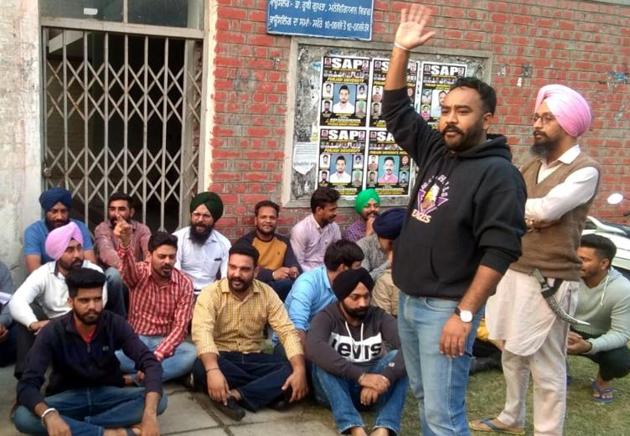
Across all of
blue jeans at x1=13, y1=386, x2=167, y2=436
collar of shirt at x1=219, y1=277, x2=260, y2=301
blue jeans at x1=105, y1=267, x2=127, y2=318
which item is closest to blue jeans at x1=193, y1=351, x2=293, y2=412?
collar of shirt at x1=219, y1=277, x2=260, y2=301

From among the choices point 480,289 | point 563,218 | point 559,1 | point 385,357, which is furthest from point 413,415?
point 559,1

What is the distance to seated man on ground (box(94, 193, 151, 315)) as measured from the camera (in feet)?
17.5

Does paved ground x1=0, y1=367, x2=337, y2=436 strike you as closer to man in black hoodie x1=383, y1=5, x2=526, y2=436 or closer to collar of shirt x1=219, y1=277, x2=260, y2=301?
collar of shirt x1=219, y1=277, x2=260, y2=301

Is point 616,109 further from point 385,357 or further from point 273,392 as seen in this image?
point 273,392

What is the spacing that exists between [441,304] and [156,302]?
2.53 meters

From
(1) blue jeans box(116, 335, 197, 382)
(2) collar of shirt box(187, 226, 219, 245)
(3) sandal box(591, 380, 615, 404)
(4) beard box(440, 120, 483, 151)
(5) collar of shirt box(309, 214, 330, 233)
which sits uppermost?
(4) beard box(440, 120, 483, 151)

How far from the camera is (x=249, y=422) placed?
4117mm

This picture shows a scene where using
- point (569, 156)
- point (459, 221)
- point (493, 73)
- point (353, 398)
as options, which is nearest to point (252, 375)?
point (353, 398)

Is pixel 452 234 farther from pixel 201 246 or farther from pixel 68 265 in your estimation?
pixel 201 246

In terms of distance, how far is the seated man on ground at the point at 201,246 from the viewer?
218 inches

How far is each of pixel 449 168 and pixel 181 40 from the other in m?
3.84

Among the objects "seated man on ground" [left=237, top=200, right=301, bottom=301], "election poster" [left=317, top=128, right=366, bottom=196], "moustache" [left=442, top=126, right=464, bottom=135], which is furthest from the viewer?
"election poster" [left=317, top=128, right=366, bottom=196]

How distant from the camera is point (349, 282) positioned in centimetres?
425

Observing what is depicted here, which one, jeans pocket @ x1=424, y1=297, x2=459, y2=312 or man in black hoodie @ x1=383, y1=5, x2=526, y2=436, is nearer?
man in black hoodie @ x1=383, y1=5, x2=526, y2=436
